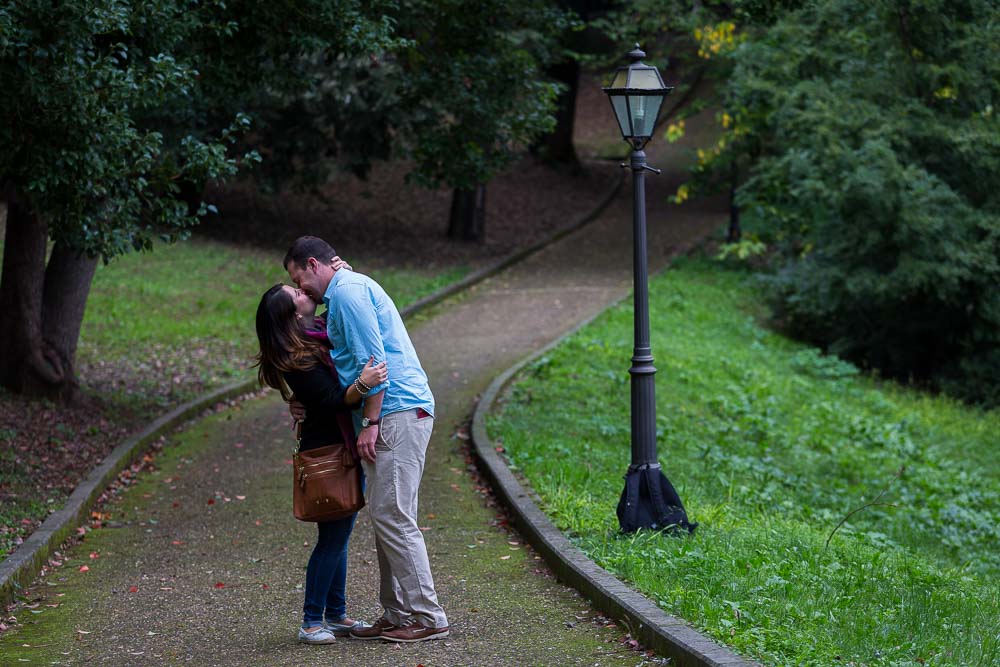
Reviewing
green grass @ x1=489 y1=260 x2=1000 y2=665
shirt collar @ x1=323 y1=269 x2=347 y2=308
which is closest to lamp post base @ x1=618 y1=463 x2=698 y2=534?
green grass @ x1=489 y1=260 x2=1000 y2=665

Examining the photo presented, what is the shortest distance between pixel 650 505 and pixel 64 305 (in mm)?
7074

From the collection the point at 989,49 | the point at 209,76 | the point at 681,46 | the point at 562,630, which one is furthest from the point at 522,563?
the point at 681,46

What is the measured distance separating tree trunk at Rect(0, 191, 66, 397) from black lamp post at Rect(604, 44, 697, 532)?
639cm

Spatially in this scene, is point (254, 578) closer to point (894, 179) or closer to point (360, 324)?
point (360, 324)

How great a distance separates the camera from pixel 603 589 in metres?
6.09

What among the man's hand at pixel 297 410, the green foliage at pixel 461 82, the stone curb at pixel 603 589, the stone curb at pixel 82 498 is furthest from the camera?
the green foliage at pixel 461 82

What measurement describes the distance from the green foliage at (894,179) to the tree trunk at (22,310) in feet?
31.0

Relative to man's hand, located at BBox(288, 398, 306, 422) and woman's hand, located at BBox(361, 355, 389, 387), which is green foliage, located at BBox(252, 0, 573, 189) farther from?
woman's hand, located at BBox(361, 355, 389, 387)

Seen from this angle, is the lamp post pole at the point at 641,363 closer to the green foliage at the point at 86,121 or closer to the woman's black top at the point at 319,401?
the woman's black top at the point at 319,401

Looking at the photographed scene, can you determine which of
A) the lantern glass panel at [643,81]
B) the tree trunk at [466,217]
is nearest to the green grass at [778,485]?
the lantern glass panel at [643,81]

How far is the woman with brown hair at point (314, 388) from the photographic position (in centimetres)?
A: 534

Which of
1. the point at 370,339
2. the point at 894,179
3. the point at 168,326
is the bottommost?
the point at 168,326

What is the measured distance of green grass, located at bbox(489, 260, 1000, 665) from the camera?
5.57m

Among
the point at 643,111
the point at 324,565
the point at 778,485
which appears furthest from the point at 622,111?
the point at 778,485
